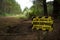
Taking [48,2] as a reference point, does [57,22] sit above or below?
below

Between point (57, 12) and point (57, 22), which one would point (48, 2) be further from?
point (57, 22)

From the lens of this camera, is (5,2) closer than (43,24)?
No

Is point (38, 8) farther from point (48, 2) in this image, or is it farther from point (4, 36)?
point (4, 36)

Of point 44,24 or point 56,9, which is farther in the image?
point 56,9

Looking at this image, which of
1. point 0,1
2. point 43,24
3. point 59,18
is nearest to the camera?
point 43,24

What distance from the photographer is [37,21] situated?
8.13 m

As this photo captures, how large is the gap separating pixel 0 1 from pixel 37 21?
31171mm

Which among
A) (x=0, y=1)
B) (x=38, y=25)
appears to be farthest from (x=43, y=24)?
(x=0, y=1)

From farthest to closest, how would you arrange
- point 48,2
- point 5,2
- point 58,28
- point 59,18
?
point 5,2 < point 48,2 < point 59,18 < point 58,28

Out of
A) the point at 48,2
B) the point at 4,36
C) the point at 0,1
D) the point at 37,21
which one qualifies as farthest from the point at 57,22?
the point at 0,1

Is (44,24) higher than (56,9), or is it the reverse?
(56,9)

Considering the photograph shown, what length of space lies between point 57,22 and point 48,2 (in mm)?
3758

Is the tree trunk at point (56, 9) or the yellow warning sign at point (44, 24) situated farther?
the tree trunk at point (56, 9)

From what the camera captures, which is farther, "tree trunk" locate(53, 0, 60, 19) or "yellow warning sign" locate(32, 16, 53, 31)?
"tree trunk" locate(53, 0, 60, 19)
